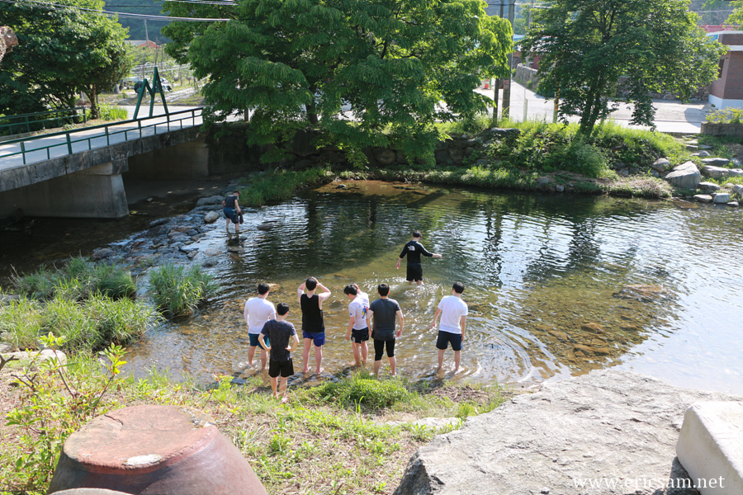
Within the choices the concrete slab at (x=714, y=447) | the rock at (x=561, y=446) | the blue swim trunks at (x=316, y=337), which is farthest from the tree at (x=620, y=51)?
the concrete slab at (x=714, y=447)

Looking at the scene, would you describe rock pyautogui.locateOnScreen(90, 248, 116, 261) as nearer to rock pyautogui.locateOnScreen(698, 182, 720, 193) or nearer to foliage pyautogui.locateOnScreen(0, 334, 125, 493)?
foliage pyautogui.locateOnScreen(0, 334, 125, 493)

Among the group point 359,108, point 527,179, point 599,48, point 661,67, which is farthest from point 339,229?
point 661,67

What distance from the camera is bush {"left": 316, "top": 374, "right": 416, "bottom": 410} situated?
7.23 metres

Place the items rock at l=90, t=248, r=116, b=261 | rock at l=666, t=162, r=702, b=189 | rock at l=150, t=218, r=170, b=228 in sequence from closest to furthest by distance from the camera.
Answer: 1. rock at l=90, t=248, r=116, b=261
2. rock at l=150, t=218, r=170, b=228
3. rock at l=666, t=162, r=702, b=189

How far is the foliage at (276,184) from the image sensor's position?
2011 cm

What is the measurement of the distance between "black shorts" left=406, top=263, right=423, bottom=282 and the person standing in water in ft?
11.6

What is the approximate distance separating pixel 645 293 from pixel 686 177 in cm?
1296

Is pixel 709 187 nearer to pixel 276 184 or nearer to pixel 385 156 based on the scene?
pixel 385 156

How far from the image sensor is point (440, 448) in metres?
4.75

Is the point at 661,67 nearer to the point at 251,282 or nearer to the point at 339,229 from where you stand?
the point at 339,229

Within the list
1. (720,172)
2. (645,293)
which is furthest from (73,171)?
(720,172)

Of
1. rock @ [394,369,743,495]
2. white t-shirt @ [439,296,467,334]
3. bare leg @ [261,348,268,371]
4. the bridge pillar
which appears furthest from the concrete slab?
the bridge pillar

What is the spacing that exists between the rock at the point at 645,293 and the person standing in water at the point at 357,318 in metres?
6.73

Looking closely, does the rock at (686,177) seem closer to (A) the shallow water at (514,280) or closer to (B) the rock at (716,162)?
(B) the rock at (716,162)
